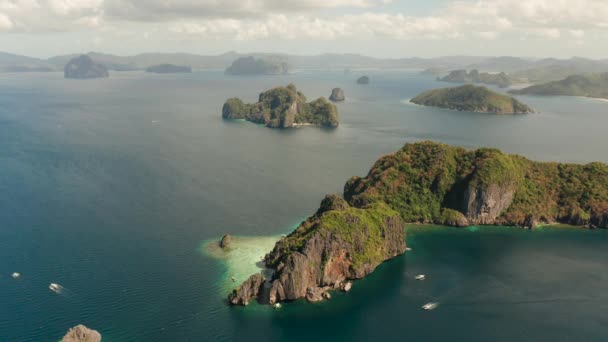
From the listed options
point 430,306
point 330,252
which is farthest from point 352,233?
point 430,306

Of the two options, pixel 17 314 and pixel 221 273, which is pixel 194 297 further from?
pixel 17 314

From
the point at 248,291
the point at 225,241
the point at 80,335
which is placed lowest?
the point at 80,335

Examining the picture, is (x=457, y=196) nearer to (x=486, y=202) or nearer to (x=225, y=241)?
(x=486, y=202)

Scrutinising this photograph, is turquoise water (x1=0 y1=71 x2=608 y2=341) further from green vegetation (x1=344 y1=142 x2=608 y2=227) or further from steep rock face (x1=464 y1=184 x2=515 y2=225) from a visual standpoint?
green vegetation (x1=344 y1=142 x2=608 y2=227)

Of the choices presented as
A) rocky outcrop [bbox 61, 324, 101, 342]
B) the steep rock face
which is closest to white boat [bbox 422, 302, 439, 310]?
the steep rock face

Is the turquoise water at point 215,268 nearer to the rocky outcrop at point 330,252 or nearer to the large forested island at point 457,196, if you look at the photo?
the rocky outcrop at point 330,252
